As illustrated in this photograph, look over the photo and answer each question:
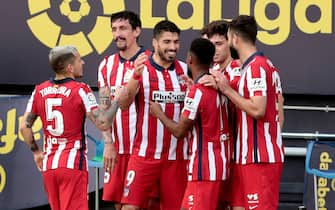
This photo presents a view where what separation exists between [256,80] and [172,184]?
1346mm

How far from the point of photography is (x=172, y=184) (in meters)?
7.12

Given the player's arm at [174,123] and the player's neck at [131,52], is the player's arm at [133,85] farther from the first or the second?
the player's neck at [131,52]

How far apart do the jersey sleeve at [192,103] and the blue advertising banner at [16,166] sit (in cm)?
273

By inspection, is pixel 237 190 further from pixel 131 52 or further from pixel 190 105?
pixel 131 52

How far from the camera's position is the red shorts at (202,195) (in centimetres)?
646

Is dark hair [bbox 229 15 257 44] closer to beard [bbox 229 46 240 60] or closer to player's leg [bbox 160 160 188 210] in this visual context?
beard [bbox 229 46 240 60]

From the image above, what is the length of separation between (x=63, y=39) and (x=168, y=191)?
8.76 feet

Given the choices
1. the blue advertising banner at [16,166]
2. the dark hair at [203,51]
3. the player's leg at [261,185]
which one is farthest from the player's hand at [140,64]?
the blue advertising banner at [16,166]

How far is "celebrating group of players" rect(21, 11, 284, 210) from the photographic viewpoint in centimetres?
628

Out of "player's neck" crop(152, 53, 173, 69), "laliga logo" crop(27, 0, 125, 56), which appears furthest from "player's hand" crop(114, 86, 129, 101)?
"laliga logo" crop(27, 0, 125, 56)

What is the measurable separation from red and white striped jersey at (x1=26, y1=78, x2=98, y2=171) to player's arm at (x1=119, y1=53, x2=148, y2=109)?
0.29 meters

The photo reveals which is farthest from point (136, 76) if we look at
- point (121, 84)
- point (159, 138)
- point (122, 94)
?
point (159, 138)

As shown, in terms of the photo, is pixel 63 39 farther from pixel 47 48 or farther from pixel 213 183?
pixel 213 183

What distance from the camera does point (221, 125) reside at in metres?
6.57
